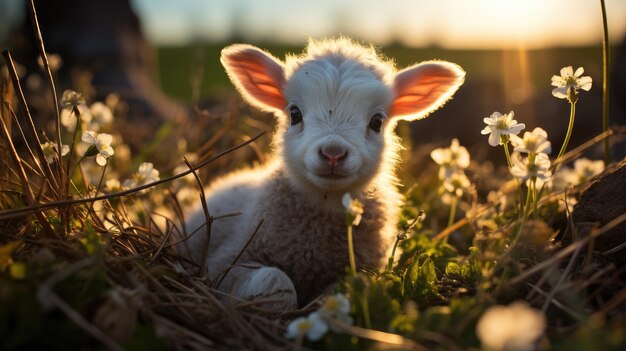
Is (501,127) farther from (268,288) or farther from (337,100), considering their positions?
(268,288)

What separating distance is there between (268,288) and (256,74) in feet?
5.84

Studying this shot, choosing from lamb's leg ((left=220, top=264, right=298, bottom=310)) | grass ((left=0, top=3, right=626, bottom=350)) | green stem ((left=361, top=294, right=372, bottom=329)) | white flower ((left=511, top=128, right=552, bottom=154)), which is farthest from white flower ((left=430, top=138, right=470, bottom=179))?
green stem ((left=361, top=294, right=372, bottom=329))

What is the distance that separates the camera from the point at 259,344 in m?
2.32

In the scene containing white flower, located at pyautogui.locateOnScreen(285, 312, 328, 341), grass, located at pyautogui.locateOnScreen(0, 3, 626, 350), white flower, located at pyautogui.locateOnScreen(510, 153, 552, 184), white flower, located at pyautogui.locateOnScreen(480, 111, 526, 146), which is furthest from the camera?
white flower, located at pyautogui.locateOnScreen(480, 111, 526, 146)

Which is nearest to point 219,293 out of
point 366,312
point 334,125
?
point 366,312

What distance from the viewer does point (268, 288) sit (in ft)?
10.4

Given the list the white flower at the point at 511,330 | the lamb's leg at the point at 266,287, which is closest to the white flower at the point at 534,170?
the white flower at the point at 511,330

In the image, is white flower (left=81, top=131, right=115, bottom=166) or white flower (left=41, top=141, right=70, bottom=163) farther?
white flower (left=41, top=141, right=70, bottom=163)

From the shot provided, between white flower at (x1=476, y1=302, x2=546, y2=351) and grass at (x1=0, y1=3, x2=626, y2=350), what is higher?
white flower at (x1=476, y1=302, x2=546, y2=351)

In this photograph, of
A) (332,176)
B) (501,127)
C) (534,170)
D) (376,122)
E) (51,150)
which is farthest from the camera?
(376,122)

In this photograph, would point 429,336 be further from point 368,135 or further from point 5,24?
point 5,24

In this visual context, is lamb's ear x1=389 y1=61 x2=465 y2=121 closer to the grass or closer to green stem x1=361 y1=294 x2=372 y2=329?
the grass

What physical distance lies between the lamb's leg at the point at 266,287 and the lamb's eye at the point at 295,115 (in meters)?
1.09

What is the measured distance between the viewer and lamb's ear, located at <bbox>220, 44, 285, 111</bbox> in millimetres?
4070
